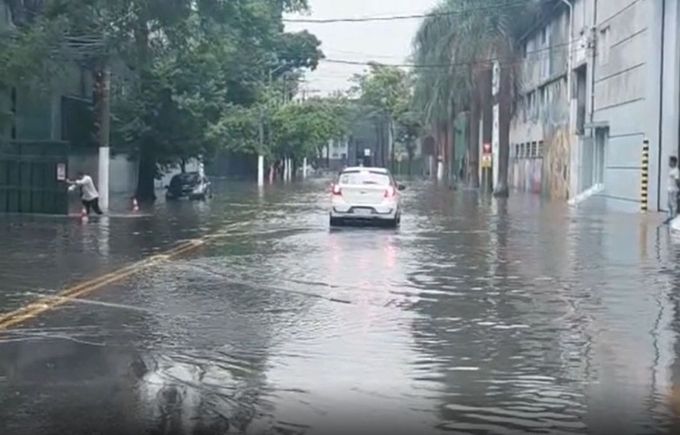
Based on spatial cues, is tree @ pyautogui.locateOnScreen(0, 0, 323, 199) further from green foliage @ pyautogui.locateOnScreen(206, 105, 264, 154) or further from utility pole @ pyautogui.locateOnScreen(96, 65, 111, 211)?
utility pole @ pyautogui.locateOnScreen(96, 65, 111, 211)

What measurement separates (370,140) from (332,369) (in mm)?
143670

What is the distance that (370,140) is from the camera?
152875mm

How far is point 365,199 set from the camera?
92.3 ft

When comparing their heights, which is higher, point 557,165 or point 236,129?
point 236,129

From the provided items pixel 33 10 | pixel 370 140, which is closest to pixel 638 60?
pixel 33 10

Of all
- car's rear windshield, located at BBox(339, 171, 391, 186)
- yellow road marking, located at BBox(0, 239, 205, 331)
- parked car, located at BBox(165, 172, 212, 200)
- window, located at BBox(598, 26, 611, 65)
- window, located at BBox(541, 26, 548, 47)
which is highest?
window, located at BBox(541, 26, 548, 47)

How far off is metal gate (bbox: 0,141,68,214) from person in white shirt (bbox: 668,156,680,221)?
55.2 feet

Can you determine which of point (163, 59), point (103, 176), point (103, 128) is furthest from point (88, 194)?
point (163, 59)

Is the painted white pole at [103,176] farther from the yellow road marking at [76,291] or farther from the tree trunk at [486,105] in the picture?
the tree trunk at [486,105]

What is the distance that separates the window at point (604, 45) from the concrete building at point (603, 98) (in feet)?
0.12

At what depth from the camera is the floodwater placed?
8016mm

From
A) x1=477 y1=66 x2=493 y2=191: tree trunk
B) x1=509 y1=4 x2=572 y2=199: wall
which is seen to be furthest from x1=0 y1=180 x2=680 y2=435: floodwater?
x1=477 y1=66 x2=493 y2=191: tree trunk

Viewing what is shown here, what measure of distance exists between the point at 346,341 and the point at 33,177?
23491mm

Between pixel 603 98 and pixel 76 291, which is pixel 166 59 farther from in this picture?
pixel 76 291
